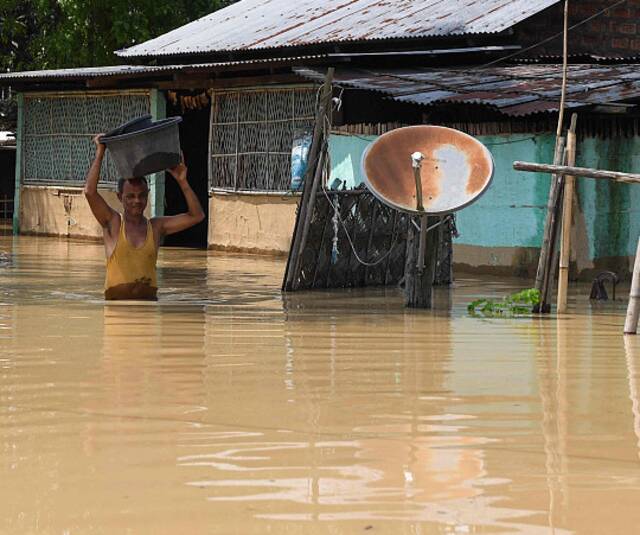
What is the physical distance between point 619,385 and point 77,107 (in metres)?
17.1

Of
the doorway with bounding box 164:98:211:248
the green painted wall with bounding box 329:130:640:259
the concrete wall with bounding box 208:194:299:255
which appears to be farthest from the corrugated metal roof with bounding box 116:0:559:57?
the concrete wall with bounding box 208:194:299:255

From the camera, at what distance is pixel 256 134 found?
1947 centimetres

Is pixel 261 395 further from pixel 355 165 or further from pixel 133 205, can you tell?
pixel 355 165

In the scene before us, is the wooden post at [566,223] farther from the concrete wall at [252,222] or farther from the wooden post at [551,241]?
the concrete wall at [252,222]

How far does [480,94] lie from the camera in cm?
1431

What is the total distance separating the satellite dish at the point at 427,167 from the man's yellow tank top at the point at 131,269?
1.71 m

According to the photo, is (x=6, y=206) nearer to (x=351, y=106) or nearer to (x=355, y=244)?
(x=351, y=106)

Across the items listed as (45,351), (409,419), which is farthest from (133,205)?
(409,419)

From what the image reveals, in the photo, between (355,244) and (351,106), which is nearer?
(355,244)

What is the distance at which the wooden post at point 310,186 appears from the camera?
12055 millimetres

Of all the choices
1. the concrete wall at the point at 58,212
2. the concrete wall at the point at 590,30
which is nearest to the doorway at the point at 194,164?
the concrete wall at the point at 58,212

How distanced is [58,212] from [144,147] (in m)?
14.0

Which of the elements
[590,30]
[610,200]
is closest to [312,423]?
[610,200]

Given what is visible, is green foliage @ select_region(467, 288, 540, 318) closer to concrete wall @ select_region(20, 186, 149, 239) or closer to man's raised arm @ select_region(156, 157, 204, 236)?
man's raised arm @ select_region(156, 157, 204, 236)
